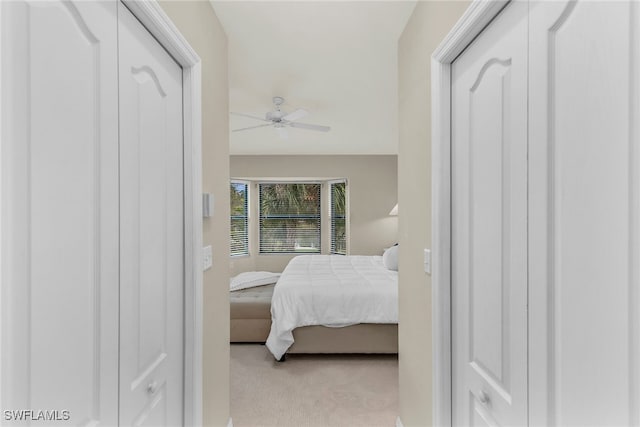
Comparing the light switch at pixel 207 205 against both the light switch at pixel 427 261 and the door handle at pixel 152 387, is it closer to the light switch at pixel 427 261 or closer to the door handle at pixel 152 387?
the door handle at pixel 152 387

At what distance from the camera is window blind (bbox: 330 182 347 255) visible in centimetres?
648

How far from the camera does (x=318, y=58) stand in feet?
7.34

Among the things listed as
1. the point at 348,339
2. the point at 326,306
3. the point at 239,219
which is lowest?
the point at 348,339

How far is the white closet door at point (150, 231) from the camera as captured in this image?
945mm

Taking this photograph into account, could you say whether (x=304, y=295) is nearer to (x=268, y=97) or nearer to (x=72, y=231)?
(x=268, y=97)

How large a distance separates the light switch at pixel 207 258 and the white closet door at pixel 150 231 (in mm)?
142

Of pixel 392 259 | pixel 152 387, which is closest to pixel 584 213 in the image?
pixel 152 387

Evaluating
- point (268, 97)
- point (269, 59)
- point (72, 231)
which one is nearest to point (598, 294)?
point (72, 231)

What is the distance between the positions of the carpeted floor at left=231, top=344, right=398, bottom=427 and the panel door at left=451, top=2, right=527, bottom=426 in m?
1.13

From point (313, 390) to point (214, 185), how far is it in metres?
1.85

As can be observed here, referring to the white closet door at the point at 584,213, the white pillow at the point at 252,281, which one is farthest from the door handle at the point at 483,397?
the white pillow at the point at 252,281

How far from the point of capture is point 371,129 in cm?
418

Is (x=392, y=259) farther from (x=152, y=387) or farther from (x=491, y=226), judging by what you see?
(x=152, y=387)

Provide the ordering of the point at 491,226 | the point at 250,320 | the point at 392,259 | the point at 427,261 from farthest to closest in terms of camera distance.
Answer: the point at 392,259 < the point at 250,320 < the point at 427,261 < the point at 491,226
